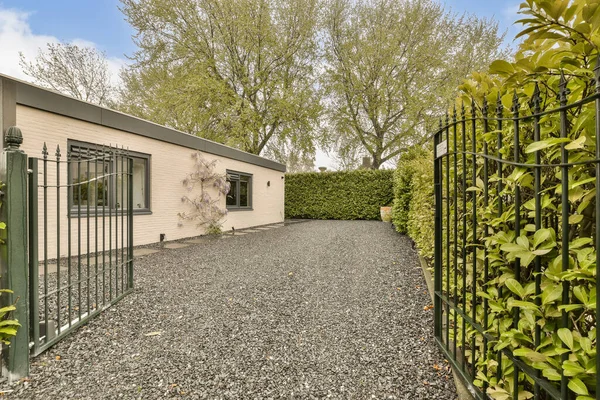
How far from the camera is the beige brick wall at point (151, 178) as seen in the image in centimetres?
507

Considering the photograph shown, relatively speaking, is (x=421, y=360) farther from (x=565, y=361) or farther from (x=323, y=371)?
(x=565, y=361)

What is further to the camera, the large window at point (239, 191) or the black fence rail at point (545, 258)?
the large window at point (239, 191)

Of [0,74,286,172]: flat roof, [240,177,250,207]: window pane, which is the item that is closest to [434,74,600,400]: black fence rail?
[0,74,286,172]: flat roof

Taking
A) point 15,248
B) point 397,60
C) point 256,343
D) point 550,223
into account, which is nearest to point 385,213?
point 397,60

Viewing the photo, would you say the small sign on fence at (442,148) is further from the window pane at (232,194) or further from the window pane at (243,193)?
the window pane at (243,193)

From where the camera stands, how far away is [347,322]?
2854mm

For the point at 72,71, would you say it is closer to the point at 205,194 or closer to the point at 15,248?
the point at 205,194

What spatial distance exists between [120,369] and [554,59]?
3.00 m

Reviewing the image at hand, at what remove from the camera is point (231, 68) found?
1487cm

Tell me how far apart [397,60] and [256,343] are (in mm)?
16513

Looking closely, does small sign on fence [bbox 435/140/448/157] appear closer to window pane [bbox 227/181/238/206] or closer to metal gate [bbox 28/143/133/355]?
metal gate [bbox 28/143/133/355]

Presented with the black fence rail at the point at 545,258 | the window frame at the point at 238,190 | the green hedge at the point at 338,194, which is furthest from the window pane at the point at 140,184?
the green hedge at the point at 338,194

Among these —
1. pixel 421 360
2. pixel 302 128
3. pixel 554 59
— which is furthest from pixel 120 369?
pixel 302 128

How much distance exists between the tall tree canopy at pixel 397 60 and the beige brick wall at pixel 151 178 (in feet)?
23.7
